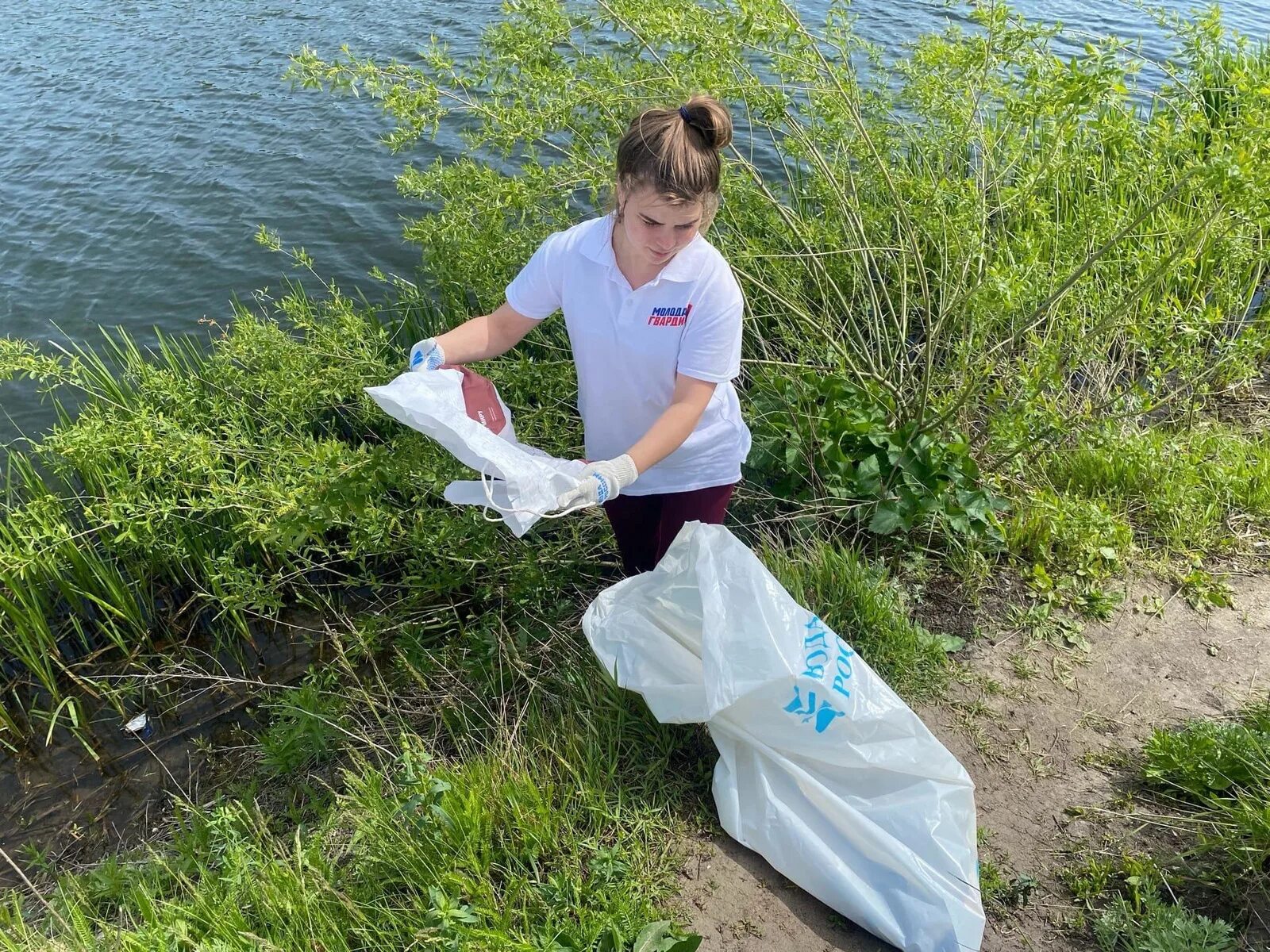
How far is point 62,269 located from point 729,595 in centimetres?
648

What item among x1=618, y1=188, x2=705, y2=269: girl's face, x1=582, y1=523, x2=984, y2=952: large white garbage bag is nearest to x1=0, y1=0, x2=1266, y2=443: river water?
x1=618, y1=188, x2=705, y2=269: girl's face

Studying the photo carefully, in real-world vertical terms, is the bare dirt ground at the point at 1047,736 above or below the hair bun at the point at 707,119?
below

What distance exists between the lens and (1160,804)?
94.0 inches

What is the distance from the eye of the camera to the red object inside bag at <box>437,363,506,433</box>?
2.44 metres

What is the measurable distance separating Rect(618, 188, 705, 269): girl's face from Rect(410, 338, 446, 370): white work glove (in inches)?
23.8

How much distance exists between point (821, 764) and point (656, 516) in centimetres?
93

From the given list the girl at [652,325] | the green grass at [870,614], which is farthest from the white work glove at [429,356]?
the green grass at [870,614]

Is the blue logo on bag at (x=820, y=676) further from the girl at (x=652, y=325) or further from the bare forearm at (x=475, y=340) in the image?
the bare forearm at (x=475, y=340)

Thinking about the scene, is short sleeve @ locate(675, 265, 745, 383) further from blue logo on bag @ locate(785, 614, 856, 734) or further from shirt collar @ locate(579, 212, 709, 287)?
blue logo on bag @ locate(785, 614, 856, 734)

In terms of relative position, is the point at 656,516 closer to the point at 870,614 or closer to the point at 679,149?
the point at 870,614

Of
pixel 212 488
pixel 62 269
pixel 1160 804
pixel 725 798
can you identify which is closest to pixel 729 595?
pixel 725 798

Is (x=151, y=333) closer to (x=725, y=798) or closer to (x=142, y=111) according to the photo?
(x=142, y=111)

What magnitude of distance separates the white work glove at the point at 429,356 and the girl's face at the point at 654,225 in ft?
1.98

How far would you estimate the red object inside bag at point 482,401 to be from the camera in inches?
96.0
